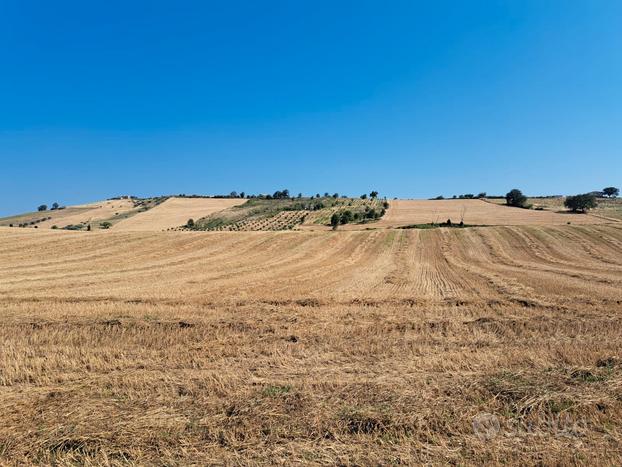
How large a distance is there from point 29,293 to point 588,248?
39.8 metres

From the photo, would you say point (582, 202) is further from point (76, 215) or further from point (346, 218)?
point (76, 215)

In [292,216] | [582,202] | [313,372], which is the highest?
[582,202]

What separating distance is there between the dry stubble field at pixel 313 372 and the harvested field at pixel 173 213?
2235 inches

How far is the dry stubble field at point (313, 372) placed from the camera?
172 inches

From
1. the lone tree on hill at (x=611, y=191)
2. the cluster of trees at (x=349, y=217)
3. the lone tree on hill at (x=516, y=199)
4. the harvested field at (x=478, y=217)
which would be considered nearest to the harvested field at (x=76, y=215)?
the cluster of trees at (x=349, y=217)

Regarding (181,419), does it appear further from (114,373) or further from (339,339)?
(339,339)

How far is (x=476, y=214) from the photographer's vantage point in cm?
6844

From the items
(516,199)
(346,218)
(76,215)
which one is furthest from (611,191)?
(76,215)

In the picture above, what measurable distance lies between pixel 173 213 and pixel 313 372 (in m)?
87.8

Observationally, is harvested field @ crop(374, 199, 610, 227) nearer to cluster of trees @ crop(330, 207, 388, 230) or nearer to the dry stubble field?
cluster of trees @ crop(330, 207, 388, 230)

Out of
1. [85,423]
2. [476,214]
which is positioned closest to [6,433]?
[85,423]

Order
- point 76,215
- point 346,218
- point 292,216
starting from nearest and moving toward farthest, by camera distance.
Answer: point 346,218, point 292,216, point 76,215

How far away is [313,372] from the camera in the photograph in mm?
6590

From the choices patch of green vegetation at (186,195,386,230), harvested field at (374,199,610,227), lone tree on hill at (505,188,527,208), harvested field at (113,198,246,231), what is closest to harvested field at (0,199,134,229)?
harvested field at (113,198,246,231)
